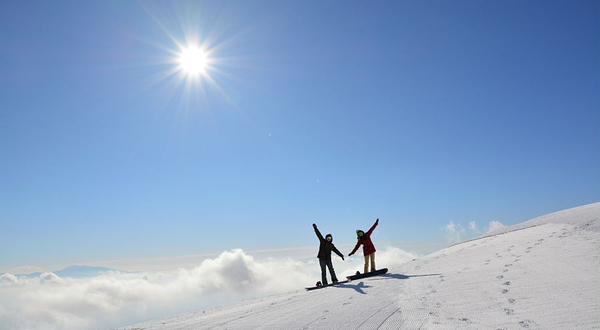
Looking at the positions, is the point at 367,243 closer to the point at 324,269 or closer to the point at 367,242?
the point at 367,242

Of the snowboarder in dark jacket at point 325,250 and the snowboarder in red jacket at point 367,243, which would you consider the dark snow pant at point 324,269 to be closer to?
the snowboarder in dark jacket at point 325,250

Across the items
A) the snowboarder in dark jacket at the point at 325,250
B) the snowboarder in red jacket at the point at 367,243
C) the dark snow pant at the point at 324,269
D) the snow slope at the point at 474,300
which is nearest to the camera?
the snow slope at the point at 474,300

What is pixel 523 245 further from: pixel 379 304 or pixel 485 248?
pixel 379 304

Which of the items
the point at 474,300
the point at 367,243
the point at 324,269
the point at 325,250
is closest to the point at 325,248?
the point at 325,250

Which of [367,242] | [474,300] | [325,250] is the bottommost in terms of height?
[474,300]

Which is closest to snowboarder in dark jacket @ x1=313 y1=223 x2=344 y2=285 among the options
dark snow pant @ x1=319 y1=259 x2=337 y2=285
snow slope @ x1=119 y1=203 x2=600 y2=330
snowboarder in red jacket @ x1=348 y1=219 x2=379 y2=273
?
dark snow pant @ x1=319 y1=259 x2=337 y2=285

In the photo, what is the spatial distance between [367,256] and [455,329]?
10.3 metres

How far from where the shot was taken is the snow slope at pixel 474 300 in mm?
6457

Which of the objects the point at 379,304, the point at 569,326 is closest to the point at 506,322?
the point at 569,326

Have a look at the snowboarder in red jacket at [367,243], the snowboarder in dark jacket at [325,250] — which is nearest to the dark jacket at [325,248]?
the snowboarder in dark jacket at [325,250]

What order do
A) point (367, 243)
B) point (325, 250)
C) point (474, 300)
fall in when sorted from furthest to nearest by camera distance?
point (367, 243) < point (325, 250) < point (474, 300)

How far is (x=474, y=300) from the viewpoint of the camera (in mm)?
7906

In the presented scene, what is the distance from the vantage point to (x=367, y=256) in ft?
53.3

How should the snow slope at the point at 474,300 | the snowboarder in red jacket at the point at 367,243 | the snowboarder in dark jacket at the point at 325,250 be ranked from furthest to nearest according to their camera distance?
the snowboarder in red jacket at the point at 367,243 < the snowboarder in dark jacket at the point at 325,250 < the snow slope at the point at 474,300
